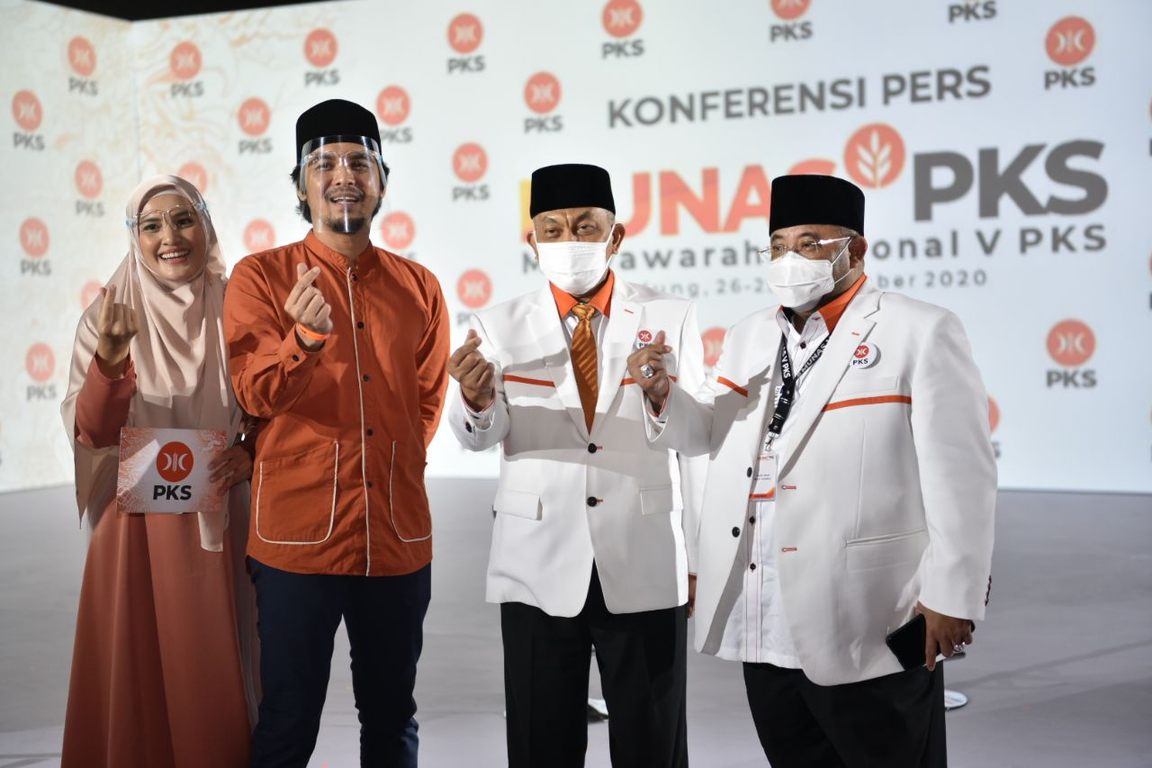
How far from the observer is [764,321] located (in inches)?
88.3

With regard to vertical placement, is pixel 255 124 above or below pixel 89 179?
above

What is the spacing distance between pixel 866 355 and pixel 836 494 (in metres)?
0.26

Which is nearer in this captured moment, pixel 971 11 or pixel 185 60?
pixel 971 11

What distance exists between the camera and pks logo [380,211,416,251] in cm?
886

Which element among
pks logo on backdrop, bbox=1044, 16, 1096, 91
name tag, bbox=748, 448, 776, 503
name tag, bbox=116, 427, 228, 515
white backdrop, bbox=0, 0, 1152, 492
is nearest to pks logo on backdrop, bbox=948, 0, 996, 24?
white backdrop, bbox=0, 0, 1152, 492

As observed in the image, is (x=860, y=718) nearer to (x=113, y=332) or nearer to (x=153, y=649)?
(x=153, y=649)

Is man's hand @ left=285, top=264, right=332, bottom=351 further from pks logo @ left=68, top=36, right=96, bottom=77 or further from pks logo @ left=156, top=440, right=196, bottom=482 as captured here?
pks logo @ left=68, top=36, right=96, bottom=77

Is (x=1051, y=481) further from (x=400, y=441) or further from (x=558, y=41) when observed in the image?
(x=400, y=441)

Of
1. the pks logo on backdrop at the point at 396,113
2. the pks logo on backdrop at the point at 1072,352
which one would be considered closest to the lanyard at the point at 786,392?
the pks logo on backdrop at the point at 1072,352

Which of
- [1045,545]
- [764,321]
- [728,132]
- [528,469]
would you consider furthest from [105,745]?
[728,132]

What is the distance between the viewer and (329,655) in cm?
238

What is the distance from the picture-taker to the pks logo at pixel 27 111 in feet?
28.7

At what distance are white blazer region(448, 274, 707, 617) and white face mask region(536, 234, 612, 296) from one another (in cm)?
8

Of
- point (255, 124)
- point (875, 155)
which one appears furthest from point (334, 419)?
point (255, 124)
